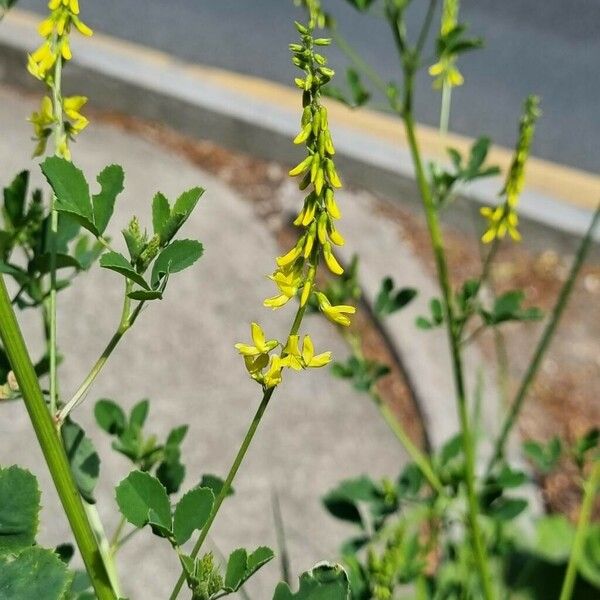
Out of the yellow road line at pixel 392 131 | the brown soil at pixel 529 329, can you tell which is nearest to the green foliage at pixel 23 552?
the brown soil at pixel 529 329

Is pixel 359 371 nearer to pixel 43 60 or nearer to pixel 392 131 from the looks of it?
pixel 43 60

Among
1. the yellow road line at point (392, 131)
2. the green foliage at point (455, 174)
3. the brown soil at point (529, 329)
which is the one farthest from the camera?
the yellow road line at point (392, 131)

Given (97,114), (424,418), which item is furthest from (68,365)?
(97,114)

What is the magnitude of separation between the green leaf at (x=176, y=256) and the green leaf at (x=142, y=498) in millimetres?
124

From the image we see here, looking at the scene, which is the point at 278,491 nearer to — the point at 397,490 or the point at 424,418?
the point at 424,418

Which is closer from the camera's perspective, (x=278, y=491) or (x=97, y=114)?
(x=278, y=491)

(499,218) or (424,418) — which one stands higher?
(424,418)

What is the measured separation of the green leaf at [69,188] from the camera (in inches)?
19.9

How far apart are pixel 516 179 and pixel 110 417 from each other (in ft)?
1.61

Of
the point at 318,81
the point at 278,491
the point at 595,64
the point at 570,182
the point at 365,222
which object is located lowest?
the point at 318,81

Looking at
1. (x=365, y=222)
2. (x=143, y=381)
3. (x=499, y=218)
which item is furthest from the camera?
A: (x=365, y=222)

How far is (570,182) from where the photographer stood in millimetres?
3449

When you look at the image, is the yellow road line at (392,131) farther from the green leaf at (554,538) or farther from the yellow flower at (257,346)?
the yellow flower at (257,346)

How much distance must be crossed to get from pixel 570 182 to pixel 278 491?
196 cm
